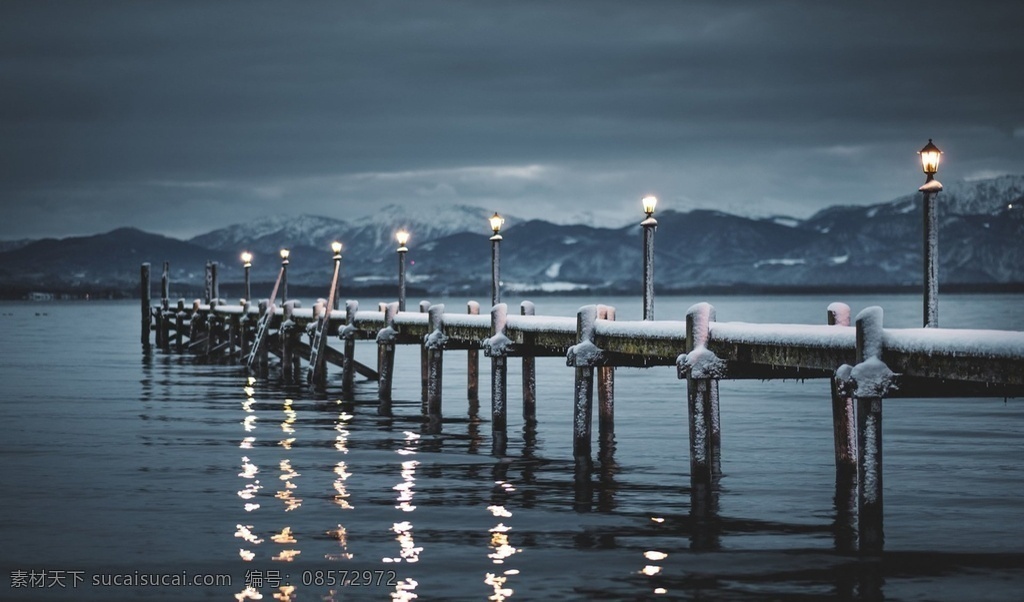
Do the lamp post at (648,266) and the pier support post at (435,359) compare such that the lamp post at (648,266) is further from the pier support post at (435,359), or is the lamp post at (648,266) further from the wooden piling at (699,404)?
the pier support post at (435,359)

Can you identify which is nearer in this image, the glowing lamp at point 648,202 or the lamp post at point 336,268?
the glowing lamp at point 648,202

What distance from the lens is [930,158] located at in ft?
55.0

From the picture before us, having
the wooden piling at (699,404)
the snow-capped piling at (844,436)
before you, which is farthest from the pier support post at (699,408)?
the snow-capped piling at (844,436)

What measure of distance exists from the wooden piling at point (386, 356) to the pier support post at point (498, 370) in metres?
5.50

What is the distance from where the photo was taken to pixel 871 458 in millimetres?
14695

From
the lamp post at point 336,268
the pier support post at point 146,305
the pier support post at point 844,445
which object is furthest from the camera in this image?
the pier support post at point 146,305

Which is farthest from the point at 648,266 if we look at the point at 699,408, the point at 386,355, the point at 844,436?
the point at 386,355

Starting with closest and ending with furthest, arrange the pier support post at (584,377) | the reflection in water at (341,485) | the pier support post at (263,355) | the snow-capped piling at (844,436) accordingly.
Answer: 1. the reflection in water at (341,485)
2. the snow-capped piling at (844,436)
3. the pier support post at (584,377)
4. the pier support post at (263,355)

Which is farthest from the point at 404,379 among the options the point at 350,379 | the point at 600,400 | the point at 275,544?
the point at 275,544

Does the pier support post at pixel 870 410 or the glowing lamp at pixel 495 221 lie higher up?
the glowing lamp at pixel 495 221

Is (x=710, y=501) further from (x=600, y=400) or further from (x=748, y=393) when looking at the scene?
(x=748, y=393)

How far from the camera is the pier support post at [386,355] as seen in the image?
33.4 meters

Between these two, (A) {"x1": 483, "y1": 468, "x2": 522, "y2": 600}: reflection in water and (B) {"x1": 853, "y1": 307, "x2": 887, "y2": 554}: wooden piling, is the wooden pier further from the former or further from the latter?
(A) {"x1": 483, "y1": 468, "x2": 522, "y2": 600}: reflection in water

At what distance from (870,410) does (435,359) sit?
17430 millimetres
